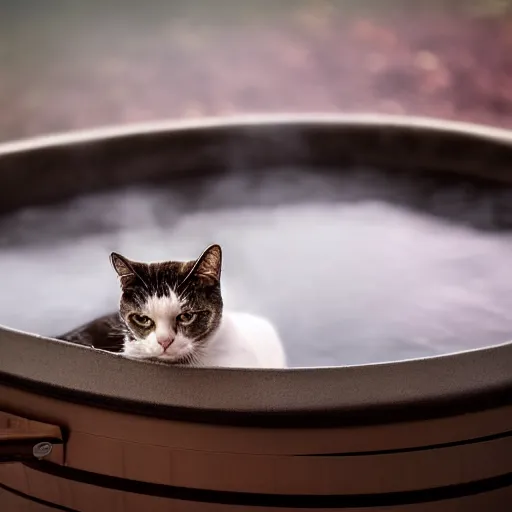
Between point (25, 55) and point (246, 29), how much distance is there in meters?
0.73

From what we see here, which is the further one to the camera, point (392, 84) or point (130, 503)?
point (392, 84)

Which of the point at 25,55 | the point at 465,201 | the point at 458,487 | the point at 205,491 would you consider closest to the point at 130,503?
the point at 205,491

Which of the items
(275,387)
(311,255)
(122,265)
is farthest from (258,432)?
(311,255)

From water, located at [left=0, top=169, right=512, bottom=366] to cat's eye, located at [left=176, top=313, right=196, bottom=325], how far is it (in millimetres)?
339

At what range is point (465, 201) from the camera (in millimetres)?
2064

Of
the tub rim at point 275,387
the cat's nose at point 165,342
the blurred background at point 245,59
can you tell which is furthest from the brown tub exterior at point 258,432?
the blurred background at point 245,59

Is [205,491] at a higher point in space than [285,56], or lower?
lower

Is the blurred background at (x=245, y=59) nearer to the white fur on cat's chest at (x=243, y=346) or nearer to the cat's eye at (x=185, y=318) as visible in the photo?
the white fur on cat's chest at (x=243, y=346)

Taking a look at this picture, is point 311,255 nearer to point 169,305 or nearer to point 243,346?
point 243,346

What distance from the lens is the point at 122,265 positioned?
113 cm

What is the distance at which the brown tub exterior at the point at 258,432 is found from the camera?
93cm

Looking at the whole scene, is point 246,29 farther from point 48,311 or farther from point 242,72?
point 48,311

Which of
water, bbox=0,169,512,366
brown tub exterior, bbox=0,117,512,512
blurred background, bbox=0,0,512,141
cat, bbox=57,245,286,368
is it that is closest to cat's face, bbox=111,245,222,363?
cat, bbox=57,245,286,368

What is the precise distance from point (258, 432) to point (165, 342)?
0.23 metres
